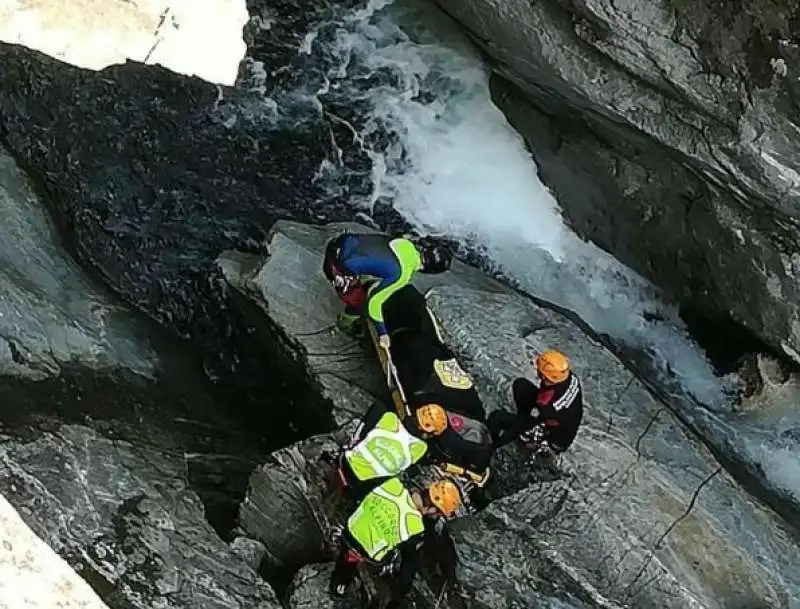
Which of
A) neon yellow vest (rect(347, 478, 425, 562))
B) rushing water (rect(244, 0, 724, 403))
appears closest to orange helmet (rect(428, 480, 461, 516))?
neon yellow vest (rect(347, 478, 425, 562))

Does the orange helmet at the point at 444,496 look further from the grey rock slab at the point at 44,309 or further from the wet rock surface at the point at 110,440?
the grey rock slab at the point at 44,309

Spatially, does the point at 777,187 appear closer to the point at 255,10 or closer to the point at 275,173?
the point at 275,173

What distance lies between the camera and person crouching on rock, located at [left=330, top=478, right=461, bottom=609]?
870 cm

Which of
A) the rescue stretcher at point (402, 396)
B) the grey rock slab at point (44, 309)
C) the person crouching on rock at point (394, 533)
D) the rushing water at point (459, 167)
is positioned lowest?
the grey rock slab at point (44, 309)

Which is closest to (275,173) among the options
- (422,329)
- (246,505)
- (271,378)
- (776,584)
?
(271,378)

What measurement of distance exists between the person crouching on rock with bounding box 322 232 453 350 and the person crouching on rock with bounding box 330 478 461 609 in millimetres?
1902

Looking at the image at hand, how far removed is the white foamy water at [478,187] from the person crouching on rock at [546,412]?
3.32 meters

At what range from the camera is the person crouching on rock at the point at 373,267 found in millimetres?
10328

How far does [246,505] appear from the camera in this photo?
10.1 m

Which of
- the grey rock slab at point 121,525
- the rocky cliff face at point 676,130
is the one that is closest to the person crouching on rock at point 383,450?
the grey rock slab at point 121,525

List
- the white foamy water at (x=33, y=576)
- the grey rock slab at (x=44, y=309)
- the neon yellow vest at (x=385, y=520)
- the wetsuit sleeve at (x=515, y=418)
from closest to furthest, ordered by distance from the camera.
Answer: the white foamy water at (x=33, y=576), the neon yellow vest at (x=385, y=520), the wetsuit sleeve at (x=515, y=418), the grey rock slab at (x=44, y=309)

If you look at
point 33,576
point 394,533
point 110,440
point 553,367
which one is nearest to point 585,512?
point 553,367

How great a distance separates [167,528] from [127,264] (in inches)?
164

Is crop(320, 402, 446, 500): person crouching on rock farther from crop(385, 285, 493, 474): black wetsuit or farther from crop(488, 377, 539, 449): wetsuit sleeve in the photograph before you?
crop(488, 377, 539, 449): wetsuit sleeve
